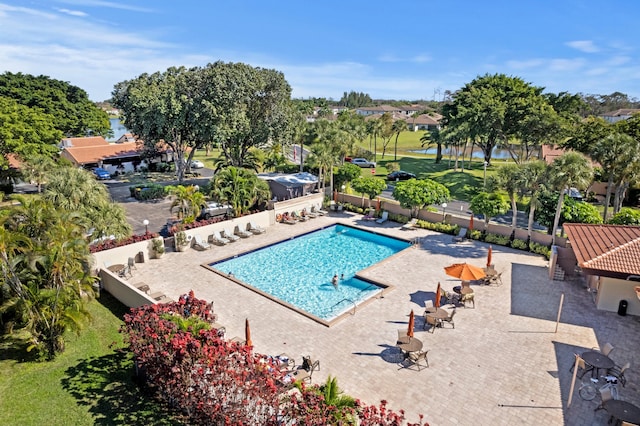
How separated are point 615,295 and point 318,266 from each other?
48.4 feet

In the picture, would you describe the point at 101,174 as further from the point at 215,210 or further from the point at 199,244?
the point at 199,244

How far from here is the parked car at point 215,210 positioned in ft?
97.5

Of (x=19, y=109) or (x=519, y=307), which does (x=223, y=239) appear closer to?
(x=519, y=307)

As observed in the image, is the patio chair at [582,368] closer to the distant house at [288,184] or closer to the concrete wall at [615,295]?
the concrete wall at [615,295]

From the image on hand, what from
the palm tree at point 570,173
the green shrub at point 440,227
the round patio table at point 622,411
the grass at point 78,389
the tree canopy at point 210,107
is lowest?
the grass at point 78,389

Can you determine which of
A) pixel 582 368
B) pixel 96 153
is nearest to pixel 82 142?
pixel 96 153

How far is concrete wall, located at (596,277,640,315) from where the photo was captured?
55.5 feet

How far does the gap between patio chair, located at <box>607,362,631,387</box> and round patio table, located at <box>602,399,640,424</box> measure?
2031mm

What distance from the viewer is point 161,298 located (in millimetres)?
17781

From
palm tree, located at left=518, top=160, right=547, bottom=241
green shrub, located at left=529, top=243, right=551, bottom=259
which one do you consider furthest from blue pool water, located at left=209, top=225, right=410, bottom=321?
palm tree, located at left=518, top=160, right=547, bottom=241

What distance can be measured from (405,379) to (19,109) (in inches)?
1806

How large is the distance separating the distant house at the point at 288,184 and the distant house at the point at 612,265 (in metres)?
21.8

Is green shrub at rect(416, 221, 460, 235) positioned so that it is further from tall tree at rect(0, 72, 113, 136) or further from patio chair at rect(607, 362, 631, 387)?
tall tree at rect(0, 72, 113, 136)

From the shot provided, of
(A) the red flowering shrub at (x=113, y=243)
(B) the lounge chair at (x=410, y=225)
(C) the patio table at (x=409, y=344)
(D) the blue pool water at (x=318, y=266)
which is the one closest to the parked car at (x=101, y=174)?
(A) the red flowering shrub at (x=113, y=243)
